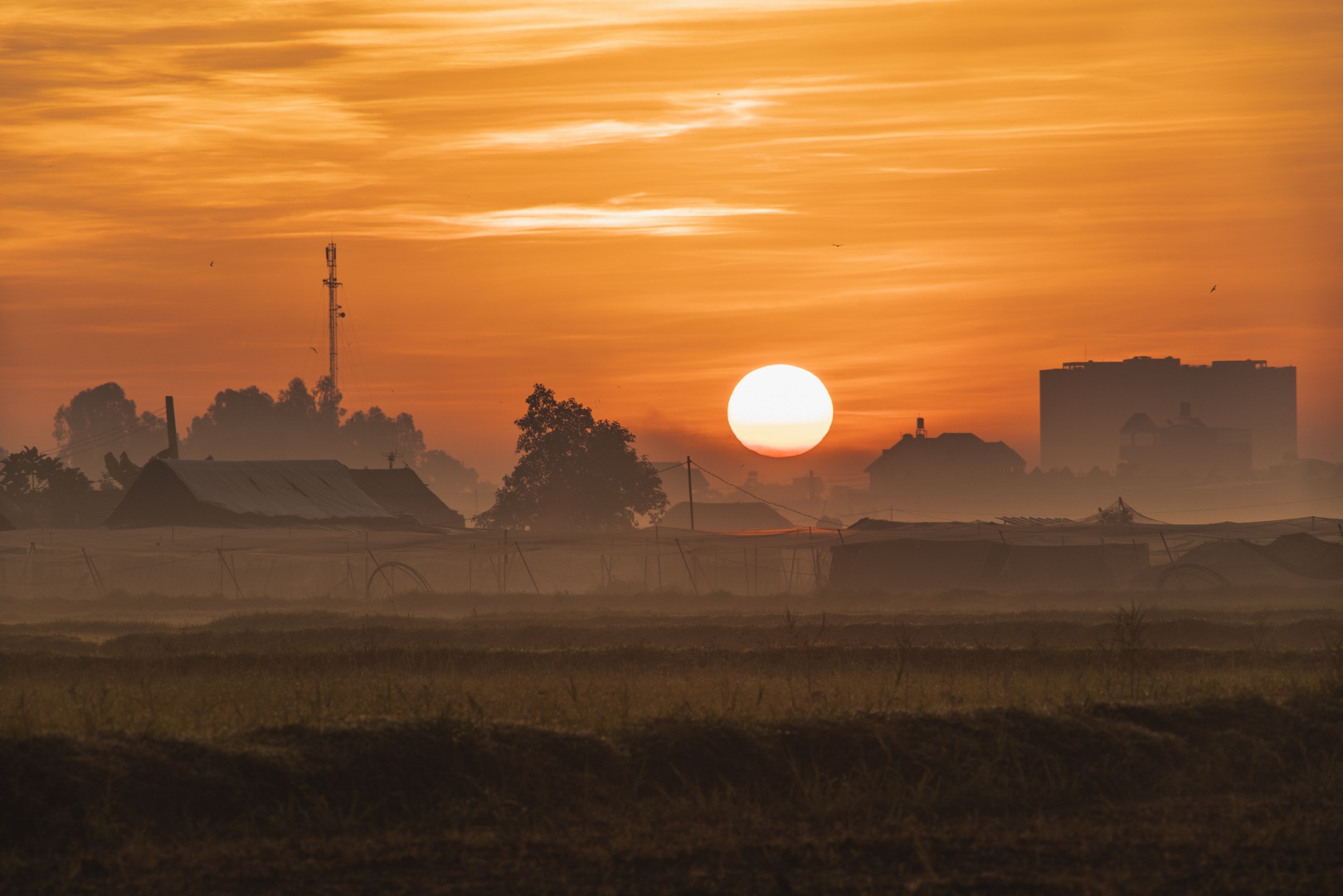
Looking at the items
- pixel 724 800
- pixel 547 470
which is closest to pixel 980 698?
pixel 724 800

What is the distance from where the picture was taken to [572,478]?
8144cm

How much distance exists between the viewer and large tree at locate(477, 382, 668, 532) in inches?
3189

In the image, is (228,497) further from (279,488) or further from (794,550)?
(794,550)

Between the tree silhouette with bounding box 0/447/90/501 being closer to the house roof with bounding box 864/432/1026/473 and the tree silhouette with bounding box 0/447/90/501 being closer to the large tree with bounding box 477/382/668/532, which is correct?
the large tree with bounding box 477/382/668/532

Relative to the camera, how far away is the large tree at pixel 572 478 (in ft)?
266

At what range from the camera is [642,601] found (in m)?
47.1

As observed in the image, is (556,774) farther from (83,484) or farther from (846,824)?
(83,484)

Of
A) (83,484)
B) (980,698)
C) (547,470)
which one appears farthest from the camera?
(547,470)

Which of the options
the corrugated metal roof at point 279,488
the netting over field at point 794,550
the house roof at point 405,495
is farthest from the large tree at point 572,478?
the netting over field at point 794,550

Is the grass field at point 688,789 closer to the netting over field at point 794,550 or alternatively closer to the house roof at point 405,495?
the netting over field at point 794,550

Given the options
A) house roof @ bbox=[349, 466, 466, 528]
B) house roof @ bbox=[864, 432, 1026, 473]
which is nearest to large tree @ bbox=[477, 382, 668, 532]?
house roof @ bbox=[349, 466, 466, 528]

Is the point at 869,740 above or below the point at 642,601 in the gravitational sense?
above

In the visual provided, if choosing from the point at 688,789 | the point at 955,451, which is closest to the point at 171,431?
the point at 688,789

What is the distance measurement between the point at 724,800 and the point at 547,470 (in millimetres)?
71153
